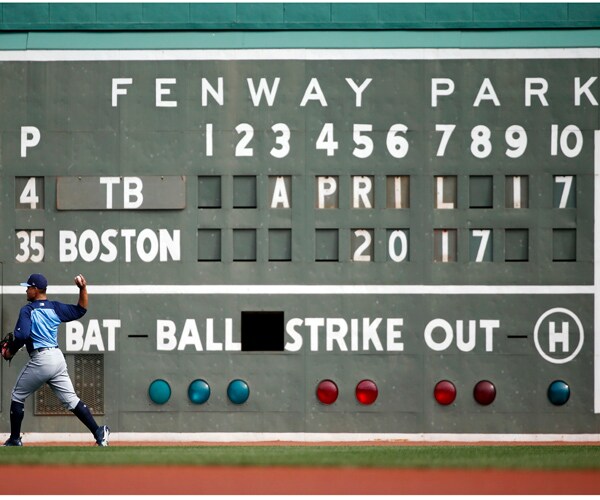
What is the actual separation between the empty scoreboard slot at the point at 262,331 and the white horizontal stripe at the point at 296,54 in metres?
2.83

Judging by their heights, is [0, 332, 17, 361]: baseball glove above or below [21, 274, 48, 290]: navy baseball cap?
below

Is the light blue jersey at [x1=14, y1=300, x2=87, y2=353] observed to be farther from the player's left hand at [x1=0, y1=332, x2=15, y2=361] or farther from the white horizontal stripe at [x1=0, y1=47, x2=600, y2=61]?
the white horizontal stripe at [x1=0, y1=47, x2=600, y2=61]

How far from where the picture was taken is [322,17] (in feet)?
50.8

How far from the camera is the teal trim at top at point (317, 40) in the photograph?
1543cm

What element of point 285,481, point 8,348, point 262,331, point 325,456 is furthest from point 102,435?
point 285,481

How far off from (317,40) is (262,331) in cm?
324

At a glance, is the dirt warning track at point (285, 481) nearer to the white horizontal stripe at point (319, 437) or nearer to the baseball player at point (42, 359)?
the baseball player at point (42, 359)

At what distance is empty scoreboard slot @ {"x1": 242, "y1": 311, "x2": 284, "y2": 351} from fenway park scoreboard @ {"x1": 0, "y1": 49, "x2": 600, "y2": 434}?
0.07 ft

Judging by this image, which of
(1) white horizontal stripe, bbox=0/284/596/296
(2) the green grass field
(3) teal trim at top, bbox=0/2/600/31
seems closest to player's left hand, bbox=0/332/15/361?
(2) the green grass field

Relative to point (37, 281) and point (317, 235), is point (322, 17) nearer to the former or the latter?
point (317, 235)

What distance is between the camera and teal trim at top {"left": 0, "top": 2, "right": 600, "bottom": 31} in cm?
1548

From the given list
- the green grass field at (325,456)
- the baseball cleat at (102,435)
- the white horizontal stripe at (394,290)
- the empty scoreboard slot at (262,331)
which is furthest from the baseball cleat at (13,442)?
the empty scoreboard slot at (262,331)

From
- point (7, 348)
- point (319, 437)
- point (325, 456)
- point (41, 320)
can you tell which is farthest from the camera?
point (319, 437)

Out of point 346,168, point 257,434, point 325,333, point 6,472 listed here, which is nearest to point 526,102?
point 346,168
